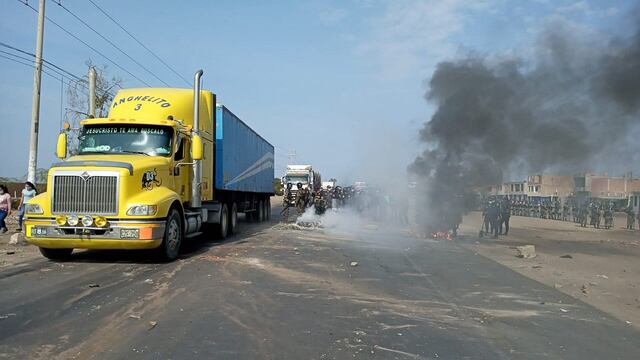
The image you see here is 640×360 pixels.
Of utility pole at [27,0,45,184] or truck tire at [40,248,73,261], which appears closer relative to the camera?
truck tire at [40,248,73,261]

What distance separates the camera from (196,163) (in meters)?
12.1

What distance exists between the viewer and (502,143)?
60.8 ft

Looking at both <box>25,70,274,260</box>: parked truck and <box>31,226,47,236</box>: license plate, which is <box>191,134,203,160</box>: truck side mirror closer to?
<box>25,70,274,260</box>: parked truck

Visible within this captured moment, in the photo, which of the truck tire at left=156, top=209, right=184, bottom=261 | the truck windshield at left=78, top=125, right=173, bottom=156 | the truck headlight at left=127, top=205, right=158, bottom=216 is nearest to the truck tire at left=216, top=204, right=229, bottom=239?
the truck tire at left=156, top=209, right=184, bottom=261

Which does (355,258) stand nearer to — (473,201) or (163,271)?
(163,271)

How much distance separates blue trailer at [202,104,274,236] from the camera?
14.5 metres

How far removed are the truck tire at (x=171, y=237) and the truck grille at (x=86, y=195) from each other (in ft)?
3.60

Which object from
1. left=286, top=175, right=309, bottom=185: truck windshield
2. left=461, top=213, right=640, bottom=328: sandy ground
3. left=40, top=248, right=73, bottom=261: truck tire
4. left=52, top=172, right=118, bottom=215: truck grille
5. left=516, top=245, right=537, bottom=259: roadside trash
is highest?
left=286, top=175, right=309, bottom=185: truck windshield

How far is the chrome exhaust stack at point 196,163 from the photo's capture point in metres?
12.1

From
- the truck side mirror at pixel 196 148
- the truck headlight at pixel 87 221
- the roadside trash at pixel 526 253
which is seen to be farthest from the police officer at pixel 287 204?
the truck headlight at pixel 87 221

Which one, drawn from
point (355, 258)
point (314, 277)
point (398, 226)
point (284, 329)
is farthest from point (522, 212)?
point (284, 329)

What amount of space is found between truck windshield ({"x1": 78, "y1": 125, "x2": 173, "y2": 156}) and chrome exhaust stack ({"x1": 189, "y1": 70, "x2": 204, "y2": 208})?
1.03 m

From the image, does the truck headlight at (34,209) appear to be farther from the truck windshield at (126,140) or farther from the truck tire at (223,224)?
the truck tire at (223,224)

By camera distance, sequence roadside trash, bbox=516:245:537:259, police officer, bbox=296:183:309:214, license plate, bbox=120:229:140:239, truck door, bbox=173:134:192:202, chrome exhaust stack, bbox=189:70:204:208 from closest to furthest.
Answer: license plate, bbox=120:229:140:239 < truck door, bbox=173:134:192:202 < chrome exhaust stack, bbox=189:70:204:208 < roadside trash, bbox=516:245:537:259 < police officer, bbox=296:183:309:214
